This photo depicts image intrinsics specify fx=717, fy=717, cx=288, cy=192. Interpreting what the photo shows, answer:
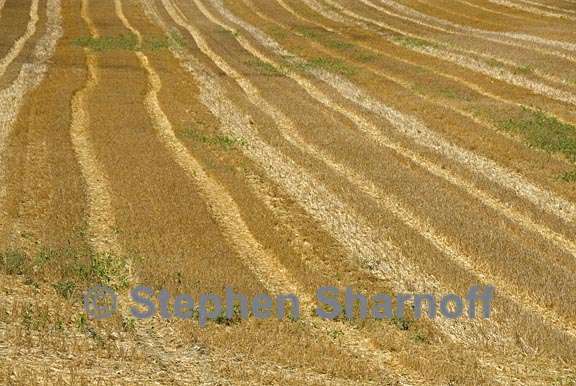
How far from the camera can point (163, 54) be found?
48188mm

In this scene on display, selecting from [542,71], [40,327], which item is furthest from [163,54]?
[40,327]

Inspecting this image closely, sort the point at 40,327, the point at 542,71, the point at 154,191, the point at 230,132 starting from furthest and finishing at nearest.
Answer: the point at 542,71 < the point at 230,132 < the point at 154,191 < the point at 40,327

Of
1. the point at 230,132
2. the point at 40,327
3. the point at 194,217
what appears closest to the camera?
the point at 40,327

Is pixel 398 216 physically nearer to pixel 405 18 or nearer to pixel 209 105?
pixel 209 105

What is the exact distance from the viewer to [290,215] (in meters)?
21.8

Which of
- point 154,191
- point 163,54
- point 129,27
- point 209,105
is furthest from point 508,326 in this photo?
point 129,27

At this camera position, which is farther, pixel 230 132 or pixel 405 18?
pixel 405 18

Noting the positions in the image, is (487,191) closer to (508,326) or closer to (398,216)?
(398,216)

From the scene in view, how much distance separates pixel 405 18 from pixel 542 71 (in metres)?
21.7

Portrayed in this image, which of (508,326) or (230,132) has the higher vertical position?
(508,326)

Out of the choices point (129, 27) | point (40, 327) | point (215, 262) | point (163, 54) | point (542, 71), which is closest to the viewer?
point (40, 327)

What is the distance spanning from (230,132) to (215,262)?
14399 mm

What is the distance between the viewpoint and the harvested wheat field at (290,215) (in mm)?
13070

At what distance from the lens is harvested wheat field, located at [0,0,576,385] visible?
13070 mm
